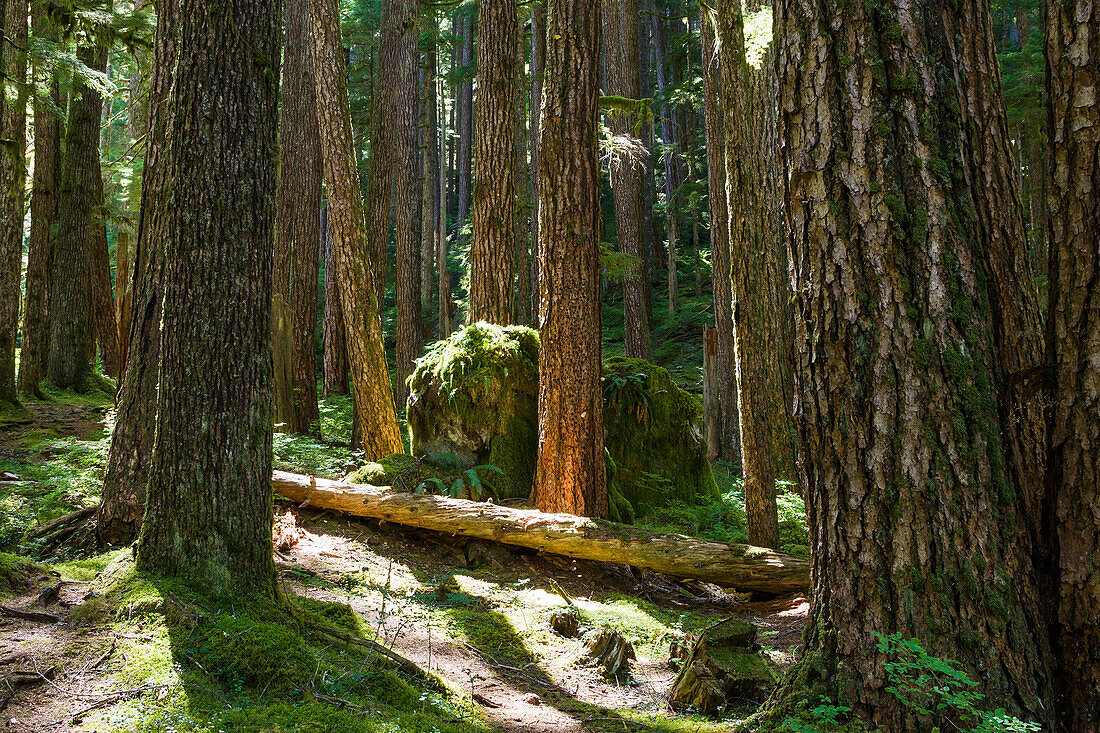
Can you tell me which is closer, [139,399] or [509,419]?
[139,399]

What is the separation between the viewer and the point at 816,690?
2682 mm

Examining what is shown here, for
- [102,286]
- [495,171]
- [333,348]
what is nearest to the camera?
[495,171]

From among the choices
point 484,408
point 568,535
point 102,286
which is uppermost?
point 102,286

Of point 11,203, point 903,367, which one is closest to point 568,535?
point 903,367

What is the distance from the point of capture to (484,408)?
8023 mm

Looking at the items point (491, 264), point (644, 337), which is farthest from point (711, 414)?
point (491, 264)

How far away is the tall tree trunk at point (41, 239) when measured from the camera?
11953 mm

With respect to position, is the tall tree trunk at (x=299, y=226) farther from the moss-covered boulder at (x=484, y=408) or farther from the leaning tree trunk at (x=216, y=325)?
the leaning tree trunk at (x=216, y=325)

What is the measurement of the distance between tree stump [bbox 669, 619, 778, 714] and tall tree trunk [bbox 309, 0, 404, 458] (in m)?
5.74

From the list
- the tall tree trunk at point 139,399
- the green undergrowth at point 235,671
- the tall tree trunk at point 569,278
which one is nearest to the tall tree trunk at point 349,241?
the tall tree trunk at point 569,278

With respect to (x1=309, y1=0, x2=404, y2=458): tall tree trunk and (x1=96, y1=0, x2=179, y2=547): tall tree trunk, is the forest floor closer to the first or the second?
(x1=96, y1=0, x2=179, y2=547): tall tree trunk

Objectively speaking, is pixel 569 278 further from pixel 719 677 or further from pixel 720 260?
pixel 719 677

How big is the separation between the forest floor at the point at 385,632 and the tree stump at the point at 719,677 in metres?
0.10

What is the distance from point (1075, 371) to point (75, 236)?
1465cm
